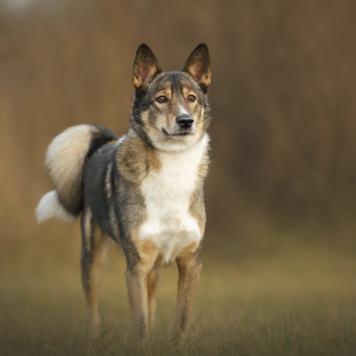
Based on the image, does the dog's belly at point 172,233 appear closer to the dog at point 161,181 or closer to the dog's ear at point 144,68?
the dog at point 161,181

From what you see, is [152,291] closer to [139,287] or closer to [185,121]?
[139,287]

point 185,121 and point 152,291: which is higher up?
point 185,121

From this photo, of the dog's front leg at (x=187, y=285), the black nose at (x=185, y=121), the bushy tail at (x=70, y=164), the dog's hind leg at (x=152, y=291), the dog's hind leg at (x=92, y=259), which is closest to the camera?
the black nose at (x=185, y=121)

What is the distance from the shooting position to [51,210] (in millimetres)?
5379

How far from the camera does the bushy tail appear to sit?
5234 millimetres

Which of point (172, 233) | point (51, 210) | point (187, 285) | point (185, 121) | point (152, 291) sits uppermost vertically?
point (185, 121)

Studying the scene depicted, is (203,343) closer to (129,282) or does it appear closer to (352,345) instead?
(129,282)

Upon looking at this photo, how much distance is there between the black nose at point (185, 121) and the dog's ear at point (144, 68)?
1.64 feet

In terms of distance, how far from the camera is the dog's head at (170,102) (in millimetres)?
3883

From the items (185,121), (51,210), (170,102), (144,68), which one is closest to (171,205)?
(185,121)

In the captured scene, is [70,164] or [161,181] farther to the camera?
[70,164]

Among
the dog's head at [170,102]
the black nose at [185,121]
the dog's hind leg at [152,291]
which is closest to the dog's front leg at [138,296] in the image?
the dog's hind leg at [152,291]

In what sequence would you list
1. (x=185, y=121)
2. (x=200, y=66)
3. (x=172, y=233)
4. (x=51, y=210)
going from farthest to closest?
(x=51, y=210) < (x=200, y=66) < (x=172, y=233) < (x=185, y=121)

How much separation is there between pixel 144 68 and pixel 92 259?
1851 mm
